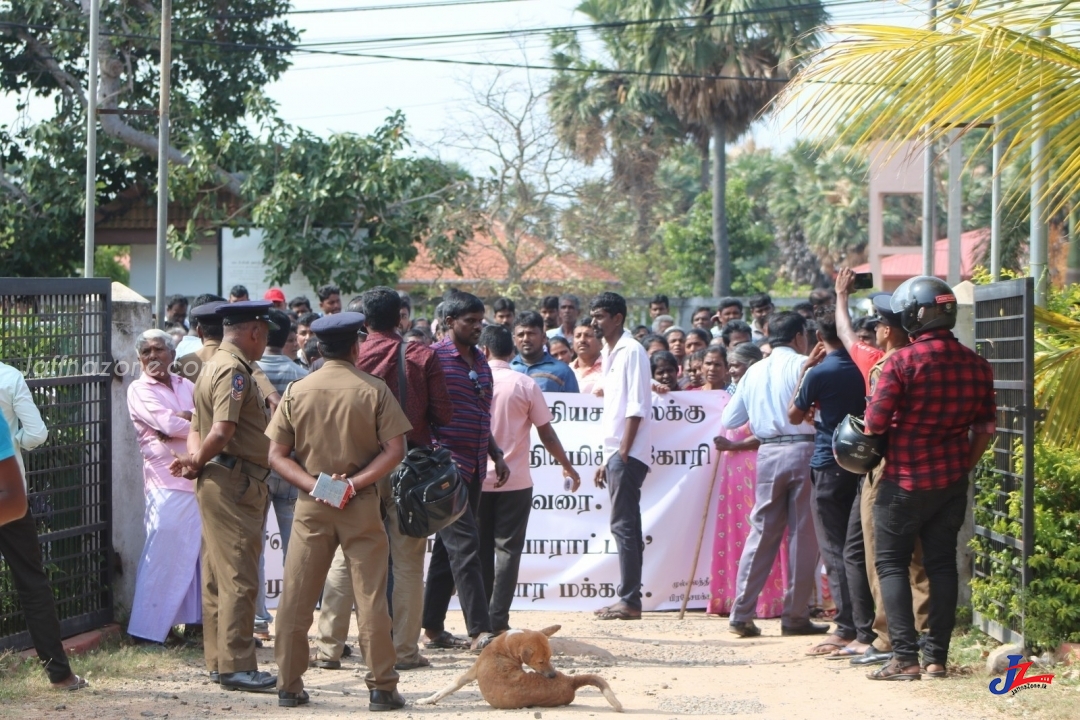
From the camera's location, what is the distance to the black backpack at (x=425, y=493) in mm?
6461

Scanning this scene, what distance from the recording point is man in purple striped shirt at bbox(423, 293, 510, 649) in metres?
7.33

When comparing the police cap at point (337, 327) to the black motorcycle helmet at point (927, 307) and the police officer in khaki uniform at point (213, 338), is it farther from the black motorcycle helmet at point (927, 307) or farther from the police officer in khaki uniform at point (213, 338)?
the black motorcycle helmet at point (927, 307)

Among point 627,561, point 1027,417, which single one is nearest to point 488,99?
point 627,561

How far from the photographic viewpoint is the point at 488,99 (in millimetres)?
25000

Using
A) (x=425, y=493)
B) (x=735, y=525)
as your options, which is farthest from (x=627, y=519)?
(x=425, y=493)

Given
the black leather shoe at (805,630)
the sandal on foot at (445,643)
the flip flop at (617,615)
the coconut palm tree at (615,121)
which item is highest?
the coconut palm tree at (615,121)

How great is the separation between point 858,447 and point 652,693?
1.64 meters

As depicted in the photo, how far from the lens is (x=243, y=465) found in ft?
21.6

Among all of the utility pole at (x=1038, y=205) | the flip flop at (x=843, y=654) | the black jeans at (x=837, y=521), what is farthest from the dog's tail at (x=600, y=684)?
the utility pole at (x=1038, y=205)

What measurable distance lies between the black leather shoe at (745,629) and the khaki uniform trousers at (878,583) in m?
1.19

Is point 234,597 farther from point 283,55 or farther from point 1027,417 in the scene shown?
point 283,55

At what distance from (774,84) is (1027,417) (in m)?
26.9

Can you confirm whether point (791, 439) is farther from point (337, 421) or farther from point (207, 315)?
point (207, 315)

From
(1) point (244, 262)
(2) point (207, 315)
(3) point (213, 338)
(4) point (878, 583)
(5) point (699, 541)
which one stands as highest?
(1) point (244, 262)
